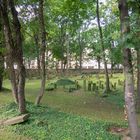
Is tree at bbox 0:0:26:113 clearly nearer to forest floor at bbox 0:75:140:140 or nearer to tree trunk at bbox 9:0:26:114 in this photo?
tree trunk at bbox 9:0:26:114

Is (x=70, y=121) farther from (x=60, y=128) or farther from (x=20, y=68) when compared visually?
(x=20, y=68)

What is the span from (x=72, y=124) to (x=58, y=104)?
21.1 feet

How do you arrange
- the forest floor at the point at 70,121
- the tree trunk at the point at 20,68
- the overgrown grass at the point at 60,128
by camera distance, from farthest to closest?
the tree trunk at the point at 20,68 < the forest floor at the point at 70,121 < the overgrown grass at the point at 60,128

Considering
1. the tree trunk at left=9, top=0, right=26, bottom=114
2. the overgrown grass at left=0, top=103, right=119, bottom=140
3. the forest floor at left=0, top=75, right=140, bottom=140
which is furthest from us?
the tree trunk at left=9, top=0, right=26, bottom=114

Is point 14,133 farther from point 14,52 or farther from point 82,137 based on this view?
point 14,52

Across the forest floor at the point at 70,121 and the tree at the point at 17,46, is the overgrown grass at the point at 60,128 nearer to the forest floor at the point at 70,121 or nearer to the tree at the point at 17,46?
the forest floor at the point at 70,121

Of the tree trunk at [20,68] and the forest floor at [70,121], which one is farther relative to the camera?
the tree trunk at [20,68]

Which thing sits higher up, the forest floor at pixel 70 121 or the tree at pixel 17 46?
the tree at pixel 17 46

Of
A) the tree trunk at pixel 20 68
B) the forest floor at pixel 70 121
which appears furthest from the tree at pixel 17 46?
the forest floor at pixel 70 121

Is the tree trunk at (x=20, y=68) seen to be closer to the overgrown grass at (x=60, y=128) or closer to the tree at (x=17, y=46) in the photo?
the tree at (x=17, y=46)

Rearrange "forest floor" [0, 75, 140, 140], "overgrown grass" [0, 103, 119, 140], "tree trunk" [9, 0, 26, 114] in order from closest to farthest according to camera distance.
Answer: "overgrown grass" [0, 103, 119, 140]
"forest floor" [0, 75, 140, 140]
"tree trunk" [9, 0, 26, 114]

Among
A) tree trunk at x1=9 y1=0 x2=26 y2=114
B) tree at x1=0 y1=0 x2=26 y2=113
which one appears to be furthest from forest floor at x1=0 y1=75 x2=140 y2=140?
tree at x1=0 y1=0 x2=26 y2=113

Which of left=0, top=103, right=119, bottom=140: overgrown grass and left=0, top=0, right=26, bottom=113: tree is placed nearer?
left=0, top=103, right=119, bottom=140: overgrown grass

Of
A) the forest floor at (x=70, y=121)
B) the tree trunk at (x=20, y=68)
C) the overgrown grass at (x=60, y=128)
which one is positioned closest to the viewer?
the overgrown grass at (x=60, y=128)
